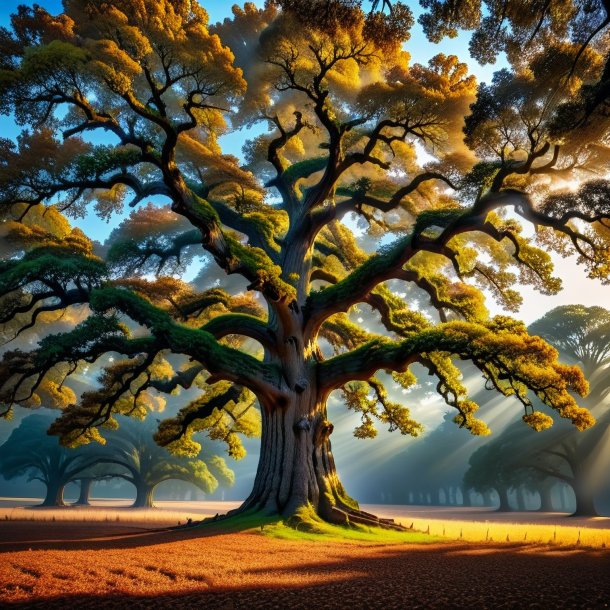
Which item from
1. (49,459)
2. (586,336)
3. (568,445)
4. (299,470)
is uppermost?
(586,336)

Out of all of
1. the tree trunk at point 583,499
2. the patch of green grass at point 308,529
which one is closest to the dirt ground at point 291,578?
the patch of green grass at point 308,529

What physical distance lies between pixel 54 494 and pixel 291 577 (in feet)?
91.8

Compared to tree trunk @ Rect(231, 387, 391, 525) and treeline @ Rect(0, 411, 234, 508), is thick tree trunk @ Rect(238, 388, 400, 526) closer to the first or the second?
tree trunk @ Rect(231, 387, 391, 525)

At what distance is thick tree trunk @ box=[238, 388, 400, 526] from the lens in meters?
9.96

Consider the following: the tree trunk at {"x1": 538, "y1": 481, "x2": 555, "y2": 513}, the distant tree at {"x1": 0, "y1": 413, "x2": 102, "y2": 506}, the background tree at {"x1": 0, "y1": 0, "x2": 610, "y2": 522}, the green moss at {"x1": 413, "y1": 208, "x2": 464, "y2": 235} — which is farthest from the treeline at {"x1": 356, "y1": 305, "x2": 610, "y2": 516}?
the distant tree at {"x1": 0, "y1": 413, "x2": 102, "y2": 506}

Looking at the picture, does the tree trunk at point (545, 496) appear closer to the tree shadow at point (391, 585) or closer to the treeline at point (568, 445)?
the treeline at point (568, 445)

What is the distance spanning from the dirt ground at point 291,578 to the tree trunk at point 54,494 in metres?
23.3

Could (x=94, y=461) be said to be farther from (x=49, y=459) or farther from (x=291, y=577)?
(x=291, y=577)

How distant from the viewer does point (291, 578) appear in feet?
15.4

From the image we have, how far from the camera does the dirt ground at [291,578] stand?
146 inches

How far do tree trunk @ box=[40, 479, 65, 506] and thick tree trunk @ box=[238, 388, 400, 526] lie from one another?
22076 mm

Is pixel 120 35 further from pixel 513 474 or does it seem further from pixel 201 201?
pixel 513 474

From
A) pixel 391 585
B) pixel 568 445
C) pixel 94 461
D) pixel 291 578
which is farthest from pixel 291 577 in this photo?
pixel 568 445

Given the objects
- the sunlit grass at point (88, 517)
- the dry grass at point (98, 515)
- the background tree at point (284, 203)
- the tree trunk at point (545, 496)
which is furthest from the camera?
the tree trunk at point (545, 496)
